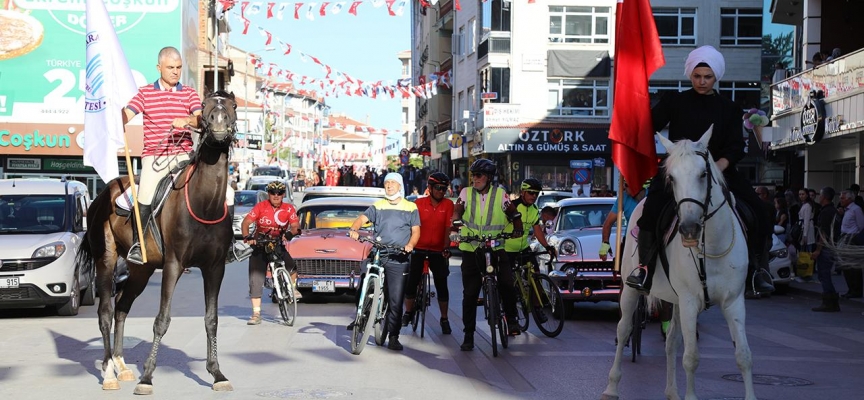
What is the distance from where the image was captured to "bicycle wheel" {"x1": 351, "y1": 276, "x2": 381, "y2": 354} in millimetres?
12313

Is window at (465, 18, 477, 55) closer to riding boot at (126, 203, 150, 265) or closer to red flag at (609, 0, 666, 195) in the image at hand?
red flag at (609, 0, 666, 195)

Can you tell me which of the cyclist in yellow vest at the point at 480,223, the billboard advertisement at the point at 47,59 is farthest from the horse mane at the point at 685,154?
the billboard advertisement at the point at 47,59

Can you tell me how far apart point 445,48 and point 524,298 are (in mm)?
58579

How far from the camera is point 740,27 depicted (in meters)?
52.1

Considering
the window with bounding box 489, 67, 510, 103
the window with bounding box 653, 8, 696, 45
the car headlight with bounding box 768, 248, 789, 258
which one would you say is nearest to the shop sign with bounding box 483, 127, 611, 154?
the window with bounding box 489, 67, 510, 103

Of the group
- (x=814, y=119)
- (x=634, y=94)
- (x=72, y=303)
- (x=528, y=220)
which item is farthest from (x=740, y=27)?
(x=634, y=94)

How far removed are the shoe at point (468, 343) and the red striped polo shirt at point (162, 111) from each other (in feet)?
13.6

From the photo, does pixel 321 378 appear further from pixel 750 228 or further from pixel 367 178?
pixel 367 178

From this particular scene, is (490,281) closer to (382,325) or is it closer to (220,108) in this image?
(382,325)

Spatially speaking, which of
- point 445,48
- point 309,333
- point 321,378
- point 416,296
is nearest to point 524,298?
point 416,296

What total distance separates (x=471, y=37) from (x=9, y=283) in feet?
148

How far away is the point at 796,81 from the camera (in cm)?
3059

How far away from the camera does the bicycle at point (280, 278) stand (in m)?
15.5

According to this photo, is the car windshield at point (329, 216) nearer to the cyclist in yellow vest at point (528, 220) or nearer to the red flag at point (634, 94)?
the cyclist in yellow vest at point (528, 220)
